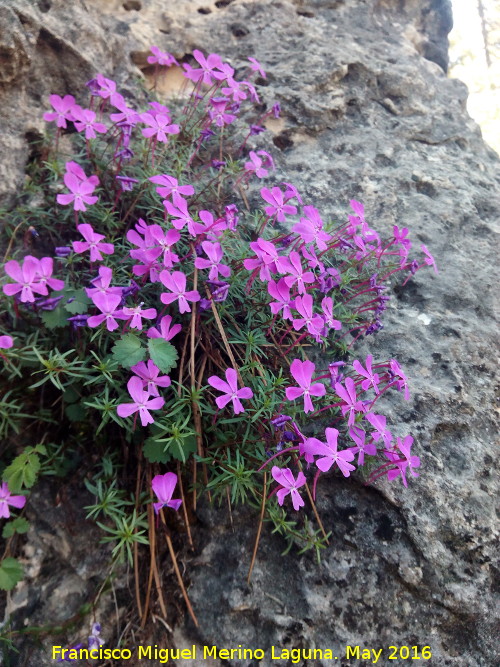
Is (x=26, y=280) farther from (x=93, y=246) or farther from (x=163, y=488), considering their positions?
(x=163, y=488)

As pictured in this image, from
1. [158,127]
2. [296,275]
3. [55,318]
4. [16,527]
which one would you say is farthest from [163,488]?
[158,127]

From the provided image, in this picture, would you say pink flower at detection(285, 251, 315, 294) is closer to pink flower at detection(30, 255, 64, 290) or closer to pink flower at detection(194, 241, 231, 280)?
pink flower at detection(194, 241, 231, 280)

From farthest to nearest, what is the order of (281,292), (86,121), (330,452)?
(86,121) → (281,292) → (330,452)

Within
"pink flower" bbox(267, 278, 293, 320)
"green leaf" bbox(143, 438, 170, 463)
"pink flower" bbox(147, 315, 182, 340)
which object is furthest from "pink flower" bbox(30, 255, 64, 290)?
"pink flower" bbox(267, 278, 293, 320)

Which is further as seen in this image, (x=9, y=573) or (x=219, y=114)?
(x=219, y=114)

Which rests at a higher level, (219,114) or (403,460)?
(219,114)

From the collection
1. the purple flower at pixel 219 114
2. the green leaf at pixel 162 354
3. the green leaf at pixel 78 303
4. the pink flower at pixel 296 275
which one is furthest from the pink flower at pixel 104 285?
the purple flower at pixel 219 114

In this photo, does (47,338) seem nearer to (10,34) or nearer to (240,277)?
(240,277)

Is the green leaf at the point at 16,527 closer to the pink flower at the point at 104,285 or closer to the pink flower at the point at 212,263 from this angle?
the pink flower at the point at 104,285
